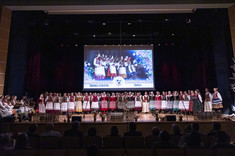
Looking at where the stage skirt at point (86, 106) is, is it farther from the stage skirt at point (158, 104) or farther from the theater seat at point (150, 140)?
the theater seat at point (150, 140)

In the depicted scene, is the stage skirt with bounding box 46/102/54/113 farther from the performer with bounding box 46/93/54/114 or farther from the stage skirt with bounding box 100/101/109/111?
the stage skirt with bounding box 100/101/109/111

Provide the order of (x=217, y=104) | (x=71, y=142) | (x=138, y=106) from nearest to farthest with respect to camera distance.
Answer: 1. (x=71, y=142)
2. (x=217, y=104)
3. (x=138, y=106)

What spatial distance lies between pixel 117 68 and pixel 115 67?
147 mm

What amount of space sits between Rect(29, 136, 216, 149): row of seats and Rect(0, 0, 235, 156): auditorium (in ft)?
6.89

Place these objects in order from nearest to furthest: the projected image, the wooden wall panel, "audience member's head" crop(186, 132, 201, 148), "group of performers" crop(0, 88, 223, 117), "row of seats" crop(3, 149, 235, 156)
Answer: "row of seats" crop(3, 149, 235, 156) < "audience member's head" crop(186, 132, 201, 148) < the wooden wall panel < "group of performers" crop(0, 88, 223, 117) < the projected image

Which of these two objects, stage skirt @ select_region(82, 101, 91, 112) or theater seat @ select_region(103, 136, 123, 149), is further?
stage skirt @ select_region(82, 101, 91, 112)

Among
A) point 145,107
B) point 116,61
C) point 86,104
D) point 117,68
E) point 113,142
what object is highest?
point 116,61

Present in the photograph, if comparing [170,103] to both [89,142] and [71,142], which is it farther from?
[71,142]

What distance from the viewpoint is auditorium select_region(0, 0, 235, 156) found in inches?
302

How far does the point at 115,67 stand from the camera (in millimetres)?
11422

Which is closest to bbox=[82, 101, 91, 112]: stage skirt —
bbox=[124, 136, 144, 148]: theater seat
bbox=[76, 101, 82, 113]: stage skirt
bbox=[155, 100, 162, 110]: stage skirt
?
bbox=[76, 101, 82, 113]: stage skirt

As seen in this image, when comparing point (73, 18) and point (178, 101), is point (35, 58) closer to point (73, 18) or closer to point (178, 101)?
point (73, 18)

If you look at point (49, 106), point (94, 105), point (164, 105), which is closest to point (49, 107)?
point (49, 106)

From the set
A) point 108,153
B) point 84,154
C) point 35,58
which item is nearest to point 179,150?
point 108,153
